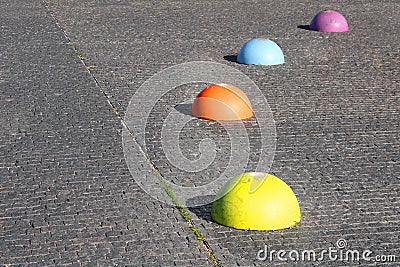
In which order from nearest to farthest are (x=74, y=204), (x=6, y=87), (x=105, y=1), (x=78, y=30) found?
1. (x=74, y=204)
2. (x=6, y=87)
3. (x=78, y=30)
4. (x=105, y=1)

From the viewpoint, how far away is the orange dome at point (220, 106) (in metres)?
8.70

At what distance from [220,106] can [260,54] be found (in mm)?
2961

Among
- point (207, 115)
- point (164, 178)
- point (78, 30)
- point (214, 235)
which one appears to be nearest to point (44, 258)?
point (214, 235)

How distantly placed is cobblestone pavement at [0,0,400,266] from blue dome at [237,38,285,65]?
229mm

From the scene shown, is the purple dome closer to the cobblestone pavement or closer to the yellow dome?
the cobblestone pavement

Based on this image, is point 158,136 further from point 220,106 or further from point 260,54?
point 260,54

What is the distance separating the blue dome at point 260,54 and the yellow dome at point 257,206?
17.9 ft

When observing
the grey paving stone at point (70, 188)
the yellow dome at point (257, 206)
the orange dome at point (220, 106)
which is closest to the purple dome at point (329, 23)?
the grey paving stone at point (70, 188)

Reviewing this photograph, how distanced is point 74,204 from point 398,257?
2.73 metres

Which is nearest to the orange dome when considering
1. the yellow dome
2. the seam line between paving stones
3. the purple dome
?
the seam line between paving stones

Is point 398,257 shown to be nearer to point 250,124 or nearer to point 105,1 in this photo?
point 250,124

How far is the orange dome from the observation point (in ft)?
28.5

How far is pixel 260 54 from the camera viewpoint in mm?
11414

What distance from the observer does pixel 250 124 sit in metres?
8.70
